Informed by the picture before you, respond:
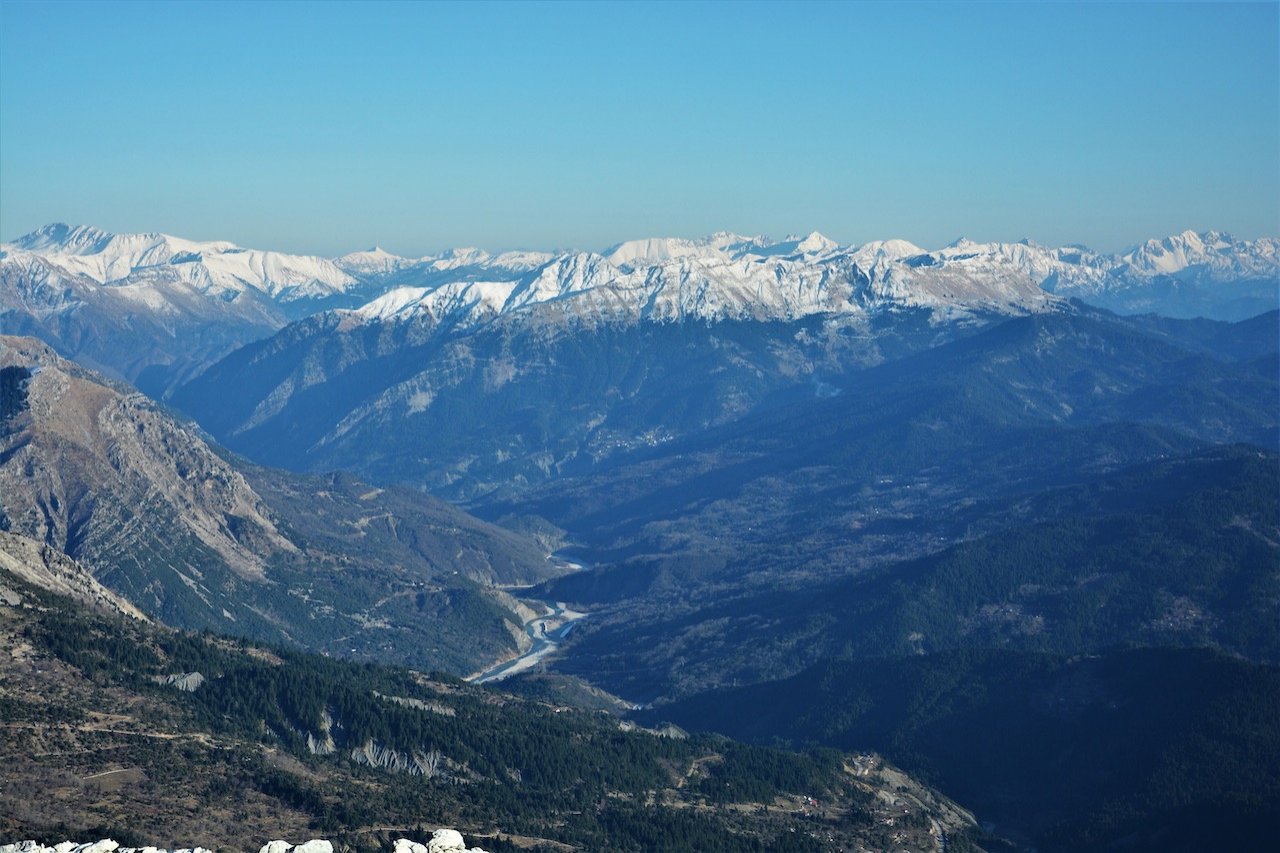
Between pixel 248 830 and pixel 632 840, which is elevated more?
pixel 248 830

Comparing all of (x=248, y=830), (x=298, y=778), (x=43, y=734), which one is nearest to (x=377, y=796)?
(x=298, y=778)

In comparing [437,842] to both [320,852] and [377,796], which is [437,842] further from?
[377,796]

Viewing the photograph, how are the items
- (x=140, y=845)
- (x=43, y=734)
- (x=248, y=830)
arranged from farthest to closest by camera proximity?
(x=43, y=734)
(x=248, y=830)
(x=140, y=845)

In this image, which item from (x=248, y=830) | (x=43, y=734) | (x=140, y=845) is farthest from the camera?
(x=43, y=734)

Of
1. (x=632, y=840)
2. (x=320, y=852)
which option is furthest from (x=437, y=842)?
(x=632, y=840)

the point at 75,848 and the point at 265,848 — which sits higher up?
the point at 75,848

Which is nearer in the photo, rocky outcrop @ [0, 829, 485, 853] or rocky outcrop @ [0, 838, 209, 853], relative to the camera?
rocky outcrop @ [0, 838, 209, 853]

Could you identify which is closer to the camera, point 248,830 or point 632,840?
point 248,830

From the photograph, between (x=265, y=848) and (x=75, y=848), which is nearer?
(x=75, y=848)

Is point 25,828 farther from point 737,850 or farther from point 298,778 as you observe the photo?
point 737,850

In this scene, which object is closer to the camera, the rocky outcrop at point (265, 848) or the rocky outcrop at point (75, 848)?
the rocky outcrop at point (75, 848)
